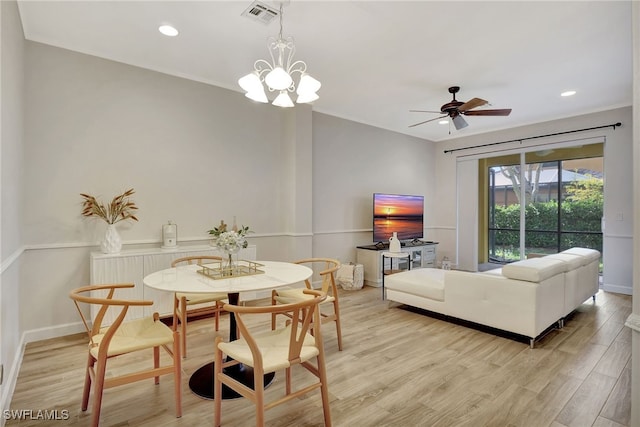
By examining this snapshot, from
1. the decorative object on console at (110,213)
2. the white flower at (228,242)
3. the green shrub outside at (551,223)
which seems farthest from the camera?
the green shrub outside at (551,223)

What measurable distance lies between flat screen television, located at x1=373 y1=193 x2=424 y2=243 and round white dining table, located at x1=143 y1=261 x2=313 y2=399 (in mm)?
3140

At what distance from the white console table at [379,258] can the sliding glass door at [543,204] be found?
1.62 metres

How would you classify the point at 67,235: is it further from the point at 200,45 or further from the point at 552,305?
the point at 552,305

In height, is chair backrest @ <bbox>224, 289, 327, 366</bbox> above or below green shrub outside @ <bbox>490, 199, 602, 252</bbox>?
below

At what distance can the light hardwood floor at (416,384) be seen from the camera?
191 cm

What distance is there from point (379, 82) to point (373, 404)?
3.48 meters

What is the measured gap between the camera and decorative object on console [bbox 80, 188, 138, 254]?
10.4 feet

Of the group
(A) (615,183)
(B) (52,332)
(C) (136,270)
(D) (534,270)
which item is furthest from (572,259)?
(B) (52,332)

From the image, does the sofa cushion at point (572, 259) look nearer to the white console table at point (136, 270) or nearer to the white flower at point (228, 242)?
the white flower at point (228, 242)

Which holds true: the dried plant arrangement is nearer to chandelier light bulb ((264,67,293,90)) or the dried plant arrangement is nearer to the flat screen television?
chandelier light bulb ((264,67,293,90))

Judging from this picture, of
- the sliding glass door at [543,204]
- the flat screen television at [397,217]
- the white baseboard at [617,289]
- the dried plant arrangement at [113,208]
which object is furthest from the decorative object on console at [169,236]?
the white baseboard at [617,289]

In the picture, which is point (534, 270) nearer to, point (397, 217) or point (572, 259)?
point (572, 259)

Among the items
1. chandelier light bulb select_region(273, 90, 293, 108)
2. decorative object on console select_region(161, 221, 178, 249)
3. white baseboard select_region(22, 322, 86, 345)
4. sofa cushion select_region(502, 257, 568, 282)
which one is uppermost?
chandelier light bulb select_region(273, 90, 293, 108)

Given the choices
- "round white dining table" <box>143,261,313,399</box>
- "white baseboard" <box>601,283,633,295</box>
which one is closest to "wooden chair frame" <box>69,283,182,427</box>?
"round white dining table" <box>143,261,313,399</box>
